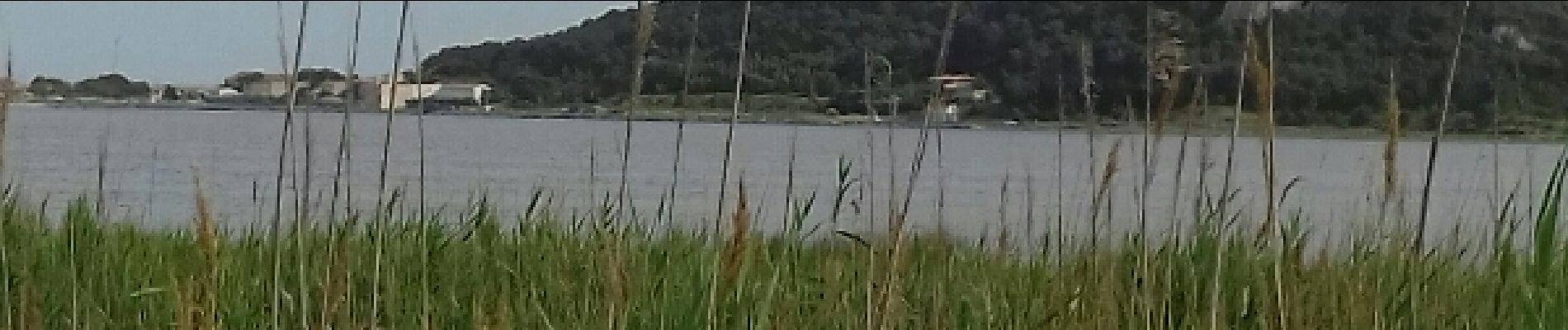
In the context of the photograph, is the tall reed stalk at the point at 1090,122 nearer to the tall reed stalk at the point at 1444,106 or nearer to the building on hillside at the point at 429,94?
the tall reed stalk at the point at 1444,106

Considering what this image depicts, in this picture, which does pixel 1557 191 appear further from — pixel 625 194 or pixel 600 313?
pixel 625 194

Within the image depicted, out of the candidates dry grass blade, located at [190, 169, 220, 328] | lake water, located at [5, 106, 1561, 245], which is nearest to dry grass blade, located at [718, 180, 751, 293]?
lake water, located at [5, 106, 1561, 245]

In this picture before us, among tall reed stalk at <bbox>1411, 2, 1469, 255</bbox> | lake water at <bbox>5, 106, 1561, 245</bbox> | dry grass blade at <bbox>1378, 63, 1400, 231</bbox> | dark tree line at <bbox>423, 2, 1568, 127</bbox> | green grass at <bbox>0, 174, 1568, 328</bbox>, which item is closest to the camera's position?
dry grass blade at <bbox>1378, 63, 1400, 231</bbox>

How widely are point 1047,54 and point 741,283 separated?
131cm

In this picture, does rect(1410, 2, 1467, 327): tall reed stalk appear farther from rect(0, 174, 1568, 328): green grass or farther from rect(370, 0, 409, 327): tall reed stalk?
rect(370, 0, 409, 327): tall reed stalk

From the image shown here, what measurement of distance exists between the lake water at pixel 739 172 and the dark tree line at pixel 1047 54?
5.6 inches

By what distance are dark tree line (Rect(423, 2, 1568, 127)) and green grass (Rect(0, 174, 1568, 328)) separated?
1.02 ft

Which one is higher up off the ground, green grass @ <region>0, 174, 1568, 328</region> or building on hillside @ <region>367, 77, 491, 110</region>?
building on hillside @ <region>367, 77, 491, 110</region>

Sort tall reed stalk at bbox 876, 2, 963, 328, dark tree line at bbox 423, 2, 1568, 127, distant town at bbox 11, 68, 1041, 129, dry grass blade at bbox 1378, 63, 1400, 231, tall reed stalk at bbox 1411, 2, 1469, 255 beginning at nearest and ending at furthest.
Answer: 1. tall reed stalk at bbox 876, 2, 963, 328
2. dry grass blade at bbox 1378, 63, 1400, 231
3. tall reed stalk at bbox 1411, 2, 1469, 255
4. distant town at bbox 11, 68, 1041, 129
5. dark tree line at bbox 423, 2, 1568, 127

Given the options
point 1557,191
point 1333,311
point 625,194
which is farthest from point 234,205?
point 1557,191

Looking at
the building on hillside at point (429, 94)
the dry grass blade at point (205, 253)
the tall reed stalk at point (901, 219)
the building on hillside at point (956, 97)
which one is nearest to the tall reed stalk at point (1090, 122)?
the building on hillside at point (956, 97)

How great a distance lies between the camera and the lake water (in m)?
3.98

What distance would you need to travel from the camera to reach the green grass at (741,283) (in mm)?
2406

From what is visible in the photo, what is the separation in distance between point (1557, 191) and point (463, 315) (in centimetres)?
175
